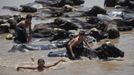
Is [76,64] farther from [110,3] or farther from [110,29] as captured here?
[110,3]

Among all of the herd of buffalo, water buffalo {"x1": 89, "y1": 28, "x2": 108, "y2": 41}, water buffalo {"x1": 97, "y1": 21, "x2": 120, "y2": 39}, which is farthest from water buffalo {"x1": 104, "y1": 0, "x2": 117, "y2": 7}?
water buffalo {"x1": 89, "y1": 28, "x2": 108, "y2": 41}

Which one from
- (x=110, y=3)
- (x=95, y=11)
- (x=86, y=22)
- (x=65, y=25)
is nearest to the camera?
(x=65, y=25)

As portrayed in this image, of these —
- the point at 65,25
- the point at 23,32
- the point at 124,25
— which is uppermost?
the point at 23,32

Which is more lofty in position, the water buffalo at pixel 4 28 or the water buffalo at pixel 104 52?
the water buffalo at pixel 104 52

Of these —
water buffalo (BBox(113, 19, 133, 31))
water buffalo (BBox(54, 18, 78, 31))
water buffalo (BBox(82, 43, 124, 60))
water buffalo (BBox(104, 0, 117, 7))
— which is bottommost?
water buffalo (BBox(104, 0, 117, 7))

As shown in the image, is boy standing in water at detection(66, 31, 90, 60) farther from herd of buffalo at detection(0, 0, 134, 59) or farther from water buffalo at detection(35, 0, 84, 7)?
water buffalo at detection(35, 0, 84, 7)

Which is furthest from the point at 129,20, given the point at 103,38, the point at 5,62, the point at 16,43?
the point at 5,62

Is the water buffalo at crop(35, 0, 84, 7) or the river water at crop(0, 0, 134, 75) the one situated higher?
the river water at crop(0, 0, 134, 75)

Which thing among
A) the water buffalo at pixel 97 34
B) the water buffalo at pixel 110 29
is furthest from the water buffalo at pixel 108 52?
the water buffalo at pixel 110 29

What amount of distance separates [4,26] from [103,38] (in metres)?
4.68

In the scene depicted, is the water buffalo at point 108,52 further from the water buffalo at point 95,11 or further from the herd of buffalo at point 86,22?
the water buffalo at point 95,11

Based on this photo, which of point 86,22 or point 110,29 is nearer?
point 110,29

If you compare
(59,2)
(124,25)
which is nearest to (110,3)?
(59,2)

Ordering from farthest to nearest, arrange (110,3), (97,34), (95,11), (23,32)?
(110,3) < (95,11) < (97,34) < (23,32)
